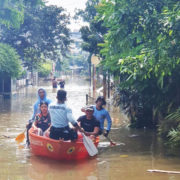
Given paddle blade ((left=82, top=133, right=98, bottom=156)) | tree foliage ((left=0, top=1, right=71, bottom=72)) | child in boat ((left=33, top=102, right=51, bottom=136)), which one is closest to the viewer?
paddle blade ((left=82, top=133, right=98, bottom=156))

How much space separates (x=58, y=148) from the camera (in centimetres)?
1002

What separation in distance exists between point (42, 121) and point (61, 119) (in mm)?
1824

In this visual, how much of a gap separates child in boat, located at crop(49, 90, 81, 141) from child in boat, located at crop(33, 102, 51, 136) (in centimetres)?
Answer: 134

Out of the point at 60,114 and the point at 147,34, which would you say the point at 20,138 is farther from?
the point at 147,34

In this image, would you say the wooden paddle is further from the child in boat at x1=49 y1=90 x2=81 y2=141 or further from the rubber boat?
the child in boat at x1=49 y1=90 x2=81 y2=141

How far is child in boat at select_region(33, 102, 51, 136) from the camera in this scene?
11406 millimetres

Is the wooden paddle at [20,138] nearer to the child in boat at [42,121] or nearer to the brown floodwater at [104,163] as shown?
the brown floodwater at [104,163]

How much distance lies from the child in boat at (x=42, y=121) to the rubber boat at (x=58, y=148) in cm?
53

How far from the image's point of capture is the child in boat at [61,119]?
9797mm

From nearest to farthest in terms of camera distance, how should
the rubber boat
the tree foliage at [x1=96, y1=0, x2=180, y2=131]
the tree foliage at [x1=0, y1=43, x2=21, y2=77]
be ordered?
the tree foliage at [x1=96, y1=0, x2=180, y2=131] → the rubber boat → the tree foliage at [x1=0, y1=43, x2=21, y2=77]

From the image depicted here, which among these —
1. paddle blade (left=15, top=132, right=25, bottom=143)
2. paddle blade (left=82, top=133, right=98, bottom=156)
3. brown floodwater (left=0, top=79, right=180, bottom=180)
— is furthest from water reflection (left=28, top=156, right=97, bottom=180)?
paddle blade (left=15, top=132, right=25, bottom=143)

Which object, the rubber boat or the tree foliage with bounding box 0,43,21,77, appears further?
the tree foliage with bounding box 0,43,21,77

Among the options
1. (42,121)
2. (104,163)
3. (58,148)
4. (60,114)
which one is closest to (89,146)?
(104,163)

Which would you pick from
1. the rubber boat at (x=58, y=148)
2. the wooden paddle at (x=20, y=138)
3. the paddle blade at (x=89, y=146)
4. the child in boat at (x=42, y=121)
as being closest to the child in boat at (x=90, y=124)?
the rubber boat at (x=58, y=148)
